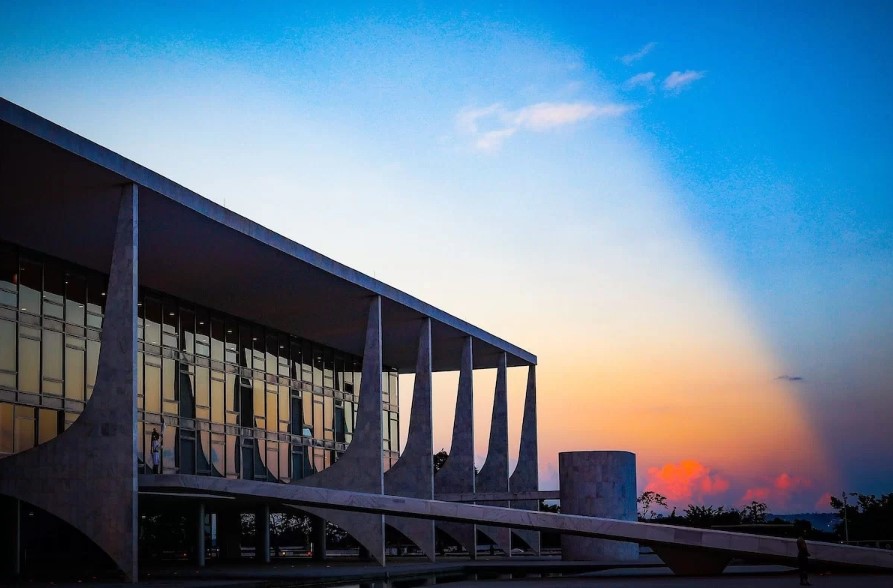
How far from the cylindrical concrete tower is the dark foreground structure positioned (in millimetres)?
3416

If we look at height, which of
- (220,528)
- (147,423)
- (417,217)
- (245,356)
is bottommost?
(220,528)

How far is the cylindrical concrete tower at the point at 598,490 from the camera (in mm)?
39125

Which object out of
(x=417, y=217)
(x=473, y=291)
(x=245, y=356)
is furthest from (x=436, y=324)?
(x=473, y=291)

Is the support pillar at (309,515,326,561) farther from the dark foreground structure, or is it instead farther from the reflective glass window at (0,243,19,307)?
the reflective glass window at (0,243,19,307)

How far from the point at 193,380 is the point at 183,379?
63 centimetres

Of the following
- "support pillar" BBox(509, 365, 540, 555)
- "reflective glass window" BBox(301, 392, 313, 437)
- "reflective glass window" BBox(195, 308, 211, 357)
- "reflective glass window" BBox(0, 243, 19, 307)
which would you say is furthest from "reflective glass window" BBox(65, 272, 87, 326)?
"support pillar" BBox(509, 365, 540, 555)

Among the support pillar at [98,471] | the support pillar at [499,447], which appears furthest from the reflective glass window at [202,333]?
the support pillar at [499,447]

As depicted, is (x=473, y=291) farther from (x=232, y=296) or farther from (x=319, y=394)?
(x=232, y=296)

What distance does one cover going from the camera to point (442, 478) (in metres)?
47.4

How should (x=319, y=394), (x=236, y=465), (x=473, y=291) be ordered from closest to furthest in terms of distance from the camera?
(x=236, y=465) < (x=319, y=394) < (x=473, y=291)

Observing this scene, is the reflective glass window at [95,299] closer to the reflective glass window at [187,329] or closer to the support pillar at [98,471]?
the reflective glass window at [187,329]

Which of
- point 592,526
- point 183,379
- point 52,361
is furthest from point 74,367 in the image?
point 592,526

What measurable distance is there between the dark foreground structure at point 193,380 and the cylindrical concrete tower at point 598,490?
3.42 meters

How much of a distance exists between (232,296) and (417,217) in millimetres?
9177
